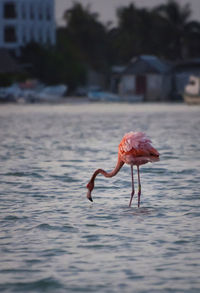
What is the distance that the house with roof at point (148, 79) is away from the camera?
3986 inches

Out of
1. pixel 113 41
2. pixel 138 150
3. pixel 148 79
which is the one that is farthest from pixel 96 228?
pixel 113 41

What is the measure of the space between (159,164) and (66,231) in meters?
9.73

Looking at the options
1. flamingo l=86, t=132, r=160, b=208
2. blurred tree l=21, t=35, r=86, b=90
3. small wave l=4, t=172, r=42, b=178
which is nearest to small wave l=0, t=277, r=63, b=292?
flamingo l=86, t=132, r=160, b=208

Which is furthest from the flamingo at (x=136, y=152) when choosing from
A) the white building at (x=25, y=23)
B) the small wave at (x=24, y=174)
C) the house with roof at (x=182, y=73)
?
the white building at (x=25, y=23)

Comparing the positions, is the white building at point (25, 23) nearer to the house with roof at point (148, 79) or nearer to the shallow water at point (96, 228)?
the house with roof at point (148, 79)

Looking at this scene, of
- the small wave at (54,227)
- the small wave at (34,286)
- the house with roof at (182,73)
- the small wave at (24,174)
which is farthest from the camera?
the house with roof at (182,73)

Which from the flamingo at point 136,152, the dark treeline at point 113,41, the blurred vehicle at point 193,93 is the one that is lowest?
the blurred vehicle at point 193,93

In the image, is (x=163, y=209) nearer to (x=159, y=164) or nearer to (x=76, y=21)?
(x=159, y=164)

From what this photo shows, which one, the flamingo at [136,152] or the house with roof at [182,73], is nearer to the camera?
the flamingo at [136,152]

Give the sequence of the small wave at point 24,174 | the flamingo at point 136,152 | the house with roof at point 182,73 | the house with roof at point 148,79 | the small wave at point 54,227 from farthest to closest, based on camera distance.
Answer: the house with roof at point 148,79
the house with roof at point 182,73
the small wave at point 24,174
the flamingo at point 136,152
the small wave at point 54,227

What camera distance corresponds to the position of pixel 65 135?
33719 millimetres

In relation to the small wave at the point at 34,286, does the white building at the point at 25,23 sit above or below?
above

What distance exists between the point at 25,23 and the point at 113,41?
19160 millimetres

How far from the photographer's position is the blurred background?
3869 inches
